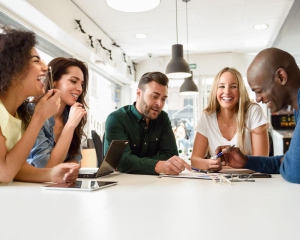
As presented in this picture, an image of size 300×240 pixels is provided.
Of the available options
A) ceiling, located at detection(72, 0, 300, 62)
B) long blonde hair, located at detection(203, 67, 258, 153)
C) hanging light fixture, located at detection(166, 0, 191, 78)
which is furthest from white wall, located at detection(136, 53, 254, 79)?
long blonde hair, located at detection(203, 67, 258, 153)

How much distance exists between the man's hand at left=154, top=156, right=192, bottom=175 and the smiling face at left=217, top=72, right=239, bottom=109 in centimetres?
78

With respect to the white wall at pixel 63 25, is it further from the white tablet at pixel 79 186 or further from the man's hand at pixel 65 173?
the white tablet at pixel 79 186

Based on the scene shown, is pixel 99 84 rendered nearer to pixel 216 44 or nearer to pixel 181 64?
pixel 216 44

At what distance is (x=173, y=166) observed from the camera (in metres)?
1.46

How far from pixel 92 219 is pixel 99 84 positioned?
5.08 meters

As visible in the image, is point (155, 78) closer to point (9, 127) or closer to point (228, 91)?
point (228, 91)

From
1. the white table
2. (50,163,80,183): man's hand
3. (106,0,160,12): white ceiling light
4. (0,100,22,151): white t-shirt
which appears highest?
(106,0,160,12): white ceiling light

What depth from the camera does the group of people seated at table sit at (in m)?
1.25

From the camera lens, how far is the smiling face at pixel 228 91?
207cm

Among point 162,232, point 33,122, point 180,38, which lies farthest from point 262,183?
point 180,38

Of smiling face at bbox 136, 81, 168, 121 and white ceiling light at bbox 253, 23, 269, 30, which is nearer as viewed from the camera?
smiling face at bbox 136, 81, 168, 121

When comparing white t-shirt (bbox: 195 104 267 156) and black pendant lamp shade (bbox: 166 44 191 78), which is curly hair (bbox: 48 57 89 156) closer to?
white t-shirt (bbox: 195 104 267 156)

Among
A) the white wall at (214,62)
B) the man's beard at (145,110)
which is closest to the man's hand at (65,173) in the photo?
the man's beard at (145,110)

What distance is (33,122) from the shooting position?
125 centimetres
